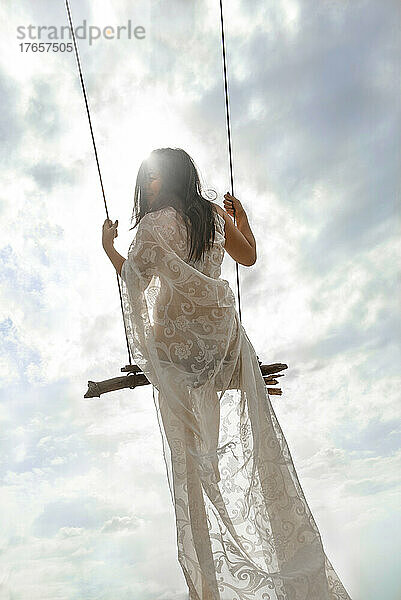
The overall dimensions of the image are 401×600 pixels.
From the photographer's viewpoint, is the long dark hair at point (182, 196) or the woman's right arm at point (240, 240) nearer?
the long dark hair at point (182, 196)

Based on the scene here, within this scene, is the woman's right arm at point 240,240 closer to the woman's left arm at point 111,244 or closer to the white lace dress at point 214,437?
the white lace dress at point 214,437

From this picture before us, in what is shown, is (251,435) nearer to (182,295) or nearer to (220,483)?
(220,483)

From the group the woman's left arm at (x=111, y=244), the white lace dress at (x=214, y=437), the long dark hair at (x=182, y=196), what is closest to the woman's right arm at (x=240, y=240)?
the long dark hair at (x=182, y=196)

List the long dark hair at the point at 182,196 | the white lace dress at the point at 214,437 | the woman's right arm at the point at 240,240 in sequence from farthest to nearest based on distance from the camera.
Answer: the woman's right arm at the point at 240,240 → the long dark hair at the point at 182,196 → the white lace dress at the point at 214,437

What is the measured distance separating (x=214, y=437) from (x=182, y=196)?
0.95 metres

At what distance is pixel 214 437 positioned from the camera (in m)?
2.42

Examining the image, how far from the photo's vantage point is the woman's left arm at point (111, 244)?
2686 millimetres

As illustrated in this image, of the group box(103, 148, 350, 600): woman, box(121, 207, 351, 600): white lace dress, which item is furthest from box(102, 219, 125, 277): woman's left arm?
box(121, 207, 351, 600): white lace dress

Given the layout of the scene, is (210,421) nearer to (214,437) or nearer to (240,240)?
(214,437)

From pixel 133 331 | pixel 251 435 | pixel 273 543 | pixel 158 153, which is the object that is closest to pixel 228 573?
pixel 273 543

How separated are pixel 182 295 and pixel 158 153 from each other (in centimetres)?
66

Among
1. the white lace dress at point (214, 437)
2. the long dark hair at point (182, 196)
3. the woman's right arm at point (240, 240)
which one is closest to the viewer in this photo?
the white lace dress at point (214, 437)

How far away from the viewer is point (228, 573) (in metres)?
2.21

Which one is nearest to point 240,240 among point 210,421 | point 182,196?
point 182,196
